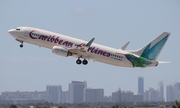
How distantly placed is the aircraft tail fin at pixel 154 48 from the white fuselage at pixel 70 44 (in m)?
3.58

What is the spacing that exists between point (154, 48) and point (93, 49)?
1234 centimetres

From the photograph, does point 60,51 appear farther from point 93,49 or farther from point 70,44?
point 93,49

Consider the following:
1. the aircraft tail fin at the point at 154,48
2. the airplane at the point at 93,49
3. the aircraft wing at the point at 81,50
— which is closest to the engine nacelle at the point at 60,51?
the airplane at the point at 93,49

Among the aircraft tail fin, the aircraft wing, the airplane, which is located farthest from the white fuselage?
the aircraft tail fin

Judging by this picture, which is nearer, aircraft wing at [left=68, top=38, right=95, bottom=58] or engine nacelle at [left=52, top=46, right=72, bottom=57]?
aircraft wing at [left=68, top=38, right=95, bottom=58]

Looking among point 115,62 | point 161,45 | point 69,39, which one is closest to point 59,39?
point 69,39

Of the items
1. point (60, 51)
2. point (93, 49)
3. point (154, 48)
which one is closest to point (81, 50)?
point (93, 49)

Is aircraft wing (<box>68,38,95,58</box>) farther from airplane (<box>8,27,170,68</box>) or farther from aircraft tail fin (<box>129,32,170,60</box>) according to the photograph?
aircraft tail fin (<box>129,32,170,60</box>)

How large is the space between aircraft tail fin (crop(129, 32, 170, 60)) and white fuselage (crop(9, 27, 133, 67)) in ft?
11.8

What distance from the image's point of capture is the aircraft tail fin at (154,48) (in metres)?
114

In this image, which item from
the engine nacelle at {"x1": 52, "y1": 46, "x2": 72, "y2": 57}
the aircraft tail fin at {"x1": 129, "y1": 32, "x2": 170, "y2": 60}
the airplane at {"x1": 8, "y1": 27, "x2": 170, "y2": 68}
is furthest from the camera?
the aircraft tail fin at {"x1": 129, "y1": 32, "x2": 170, "y2": 60}

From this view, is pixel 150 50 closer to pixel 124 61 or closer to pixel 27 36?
pixel 124 61

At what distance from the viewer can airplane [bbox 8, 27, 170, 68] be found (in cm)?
11250

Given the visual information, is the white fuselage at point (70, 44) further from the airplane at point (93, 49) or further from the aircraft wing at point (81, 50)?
the aircraft wing at point (81, 50)
